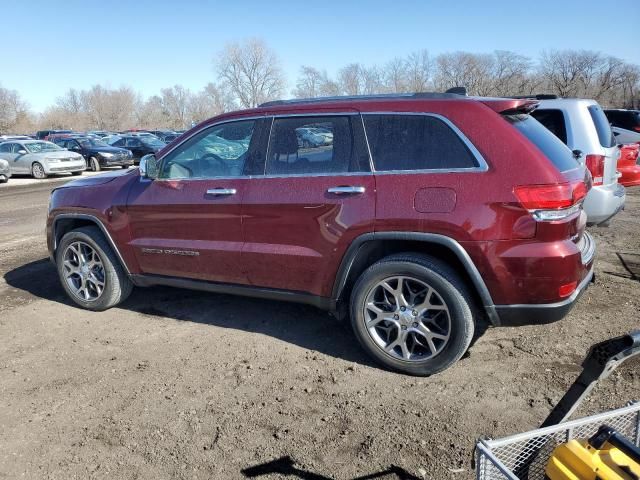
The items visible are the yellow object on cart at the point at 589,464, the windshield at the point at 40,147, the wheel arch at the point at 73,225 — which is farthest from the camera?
the windshield at the point at 40,147

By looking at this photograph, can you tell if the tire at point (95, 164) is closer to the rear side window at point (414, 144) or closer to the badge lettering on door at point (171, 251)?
the badge lettering on door at point (171, 251)

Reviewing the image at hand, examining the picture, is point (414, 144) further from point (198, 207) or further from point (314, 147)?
point (198, 207)

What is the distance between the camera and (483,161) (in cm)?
323

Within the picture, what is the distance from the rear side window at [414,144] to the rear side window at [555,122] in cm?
302

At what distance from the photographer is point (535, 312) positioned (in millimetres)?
3223

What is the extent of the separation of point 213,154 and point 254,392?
6.50ft

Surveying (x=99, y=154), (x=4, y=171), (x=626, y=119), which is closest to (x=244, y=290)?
(x=626, y=119)

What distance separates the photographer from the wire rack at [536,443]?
165 centimetres

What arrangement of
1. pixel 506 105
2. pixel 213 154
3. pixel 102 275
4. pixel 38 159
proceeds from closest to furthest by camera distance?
pixel 506 105, pixel 213 154, pixel 102 275, pixel 38 159

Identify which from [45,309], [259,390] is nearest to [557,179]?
[259,390]

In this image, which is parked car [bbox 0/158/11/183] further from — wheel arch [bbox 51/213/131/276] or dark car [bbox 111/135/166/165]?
wheel arch [bbox 51/213/131/276]

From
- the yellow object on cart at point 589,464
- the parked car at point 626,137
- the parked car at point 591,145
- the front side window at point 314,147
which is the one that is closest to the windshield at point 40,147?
the parked car at point 626,137

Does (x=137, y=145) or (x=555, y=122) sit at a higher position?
(x=555, y=122)

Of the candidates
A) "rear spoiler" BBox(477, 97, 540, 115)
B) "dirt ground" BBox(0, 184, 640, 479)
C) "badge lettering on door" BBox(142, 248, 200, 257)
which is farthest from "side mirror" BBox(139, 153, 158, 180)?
"rear spoiler" BBox(477, 97, 540, 115)
